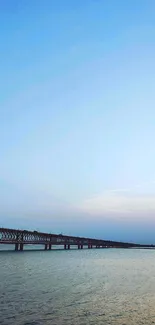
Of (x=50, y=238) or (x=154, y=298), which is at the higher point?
(x=50, y=238)

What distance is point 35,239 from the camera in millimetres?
163125

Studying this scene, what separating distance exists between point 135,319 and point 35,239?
141 metres

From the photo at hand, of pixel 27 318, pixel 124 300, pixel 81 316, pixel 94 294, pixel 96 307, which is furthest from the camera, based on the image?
pixel 94 294

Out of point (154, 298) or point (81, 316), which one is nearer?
point (81, 316)

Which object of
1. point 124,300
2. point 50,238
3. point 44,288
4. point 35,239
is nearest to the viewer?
point 124,300

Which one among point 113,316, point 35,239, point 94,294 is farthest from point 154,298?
point 35,239

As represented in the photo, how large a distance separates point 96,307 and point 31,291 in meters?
10.1

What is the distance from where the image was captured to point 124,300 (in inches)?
1363

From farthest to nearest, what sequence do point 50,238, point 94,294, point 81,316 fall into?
point 50,238, point 94,294, point 81,316

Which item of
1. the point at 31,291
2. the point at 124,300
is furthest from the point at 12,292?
the point at 124,300

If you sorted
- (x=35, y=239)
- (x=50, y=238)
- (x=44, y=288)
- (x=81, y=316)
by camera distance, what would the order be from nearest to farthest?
(x=81, y=316), (x=44, y=288), (x=35, y=239), (x=50, y=238)

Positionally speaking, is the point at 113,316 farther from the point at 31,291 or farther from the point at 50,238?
the point at 50,238

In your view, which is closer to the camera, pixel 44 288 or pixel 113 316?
pixel 113 316

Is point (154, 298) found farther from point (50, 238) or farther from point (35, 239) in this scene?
point (50, 238)
